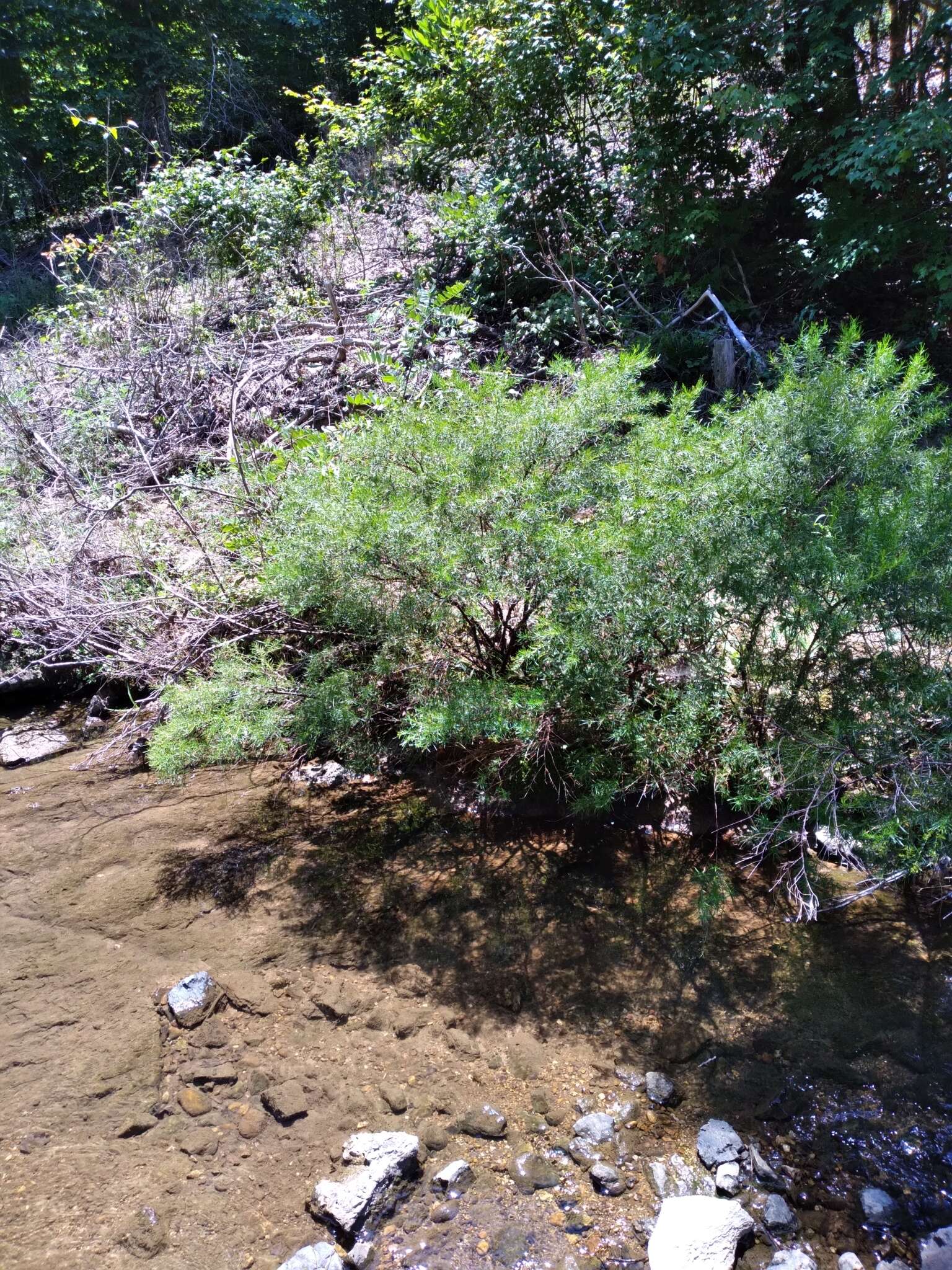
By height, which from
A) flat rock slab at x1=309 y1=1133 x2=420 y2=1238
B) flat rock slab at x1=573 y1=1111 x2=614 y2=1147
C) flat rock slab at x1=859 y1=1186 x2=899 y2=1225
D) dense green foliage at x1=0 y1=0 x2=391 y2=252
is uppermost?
dense green foliage at x1=0 y1=0 x2=391 y2=252

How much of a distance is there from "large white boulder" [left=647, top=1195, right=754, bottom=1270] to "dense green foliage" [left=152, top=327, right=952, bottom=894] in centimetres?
137

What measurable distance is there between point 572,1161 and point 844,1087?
1.06 meters

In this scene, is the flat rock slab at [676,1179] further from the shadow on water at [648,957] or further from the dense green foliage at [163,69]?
the dense green foliage at [163,69]

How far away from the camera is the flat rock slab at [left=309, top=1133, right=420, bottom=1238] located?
8.86ft

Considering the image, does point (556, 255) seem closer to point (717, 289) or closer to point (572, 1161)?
point (717, 289)

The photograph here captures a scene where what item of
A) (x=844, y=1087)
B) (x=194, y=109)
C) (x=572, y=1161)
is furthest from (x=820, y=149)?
(x=194, y=109)

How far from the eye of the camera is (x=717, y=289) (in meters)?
7.50

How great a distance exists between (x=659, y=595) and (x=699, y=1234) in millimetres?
2251

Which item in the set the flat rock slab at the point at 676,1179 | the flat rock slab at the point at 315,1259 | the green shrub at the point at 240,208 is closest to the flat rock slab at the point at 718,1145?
the flat rock slab at the point at 676,1179

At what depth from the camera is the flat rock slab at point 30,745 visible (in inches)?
232

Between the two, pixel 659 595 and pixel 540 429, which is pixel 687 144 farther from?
pixel 659 595

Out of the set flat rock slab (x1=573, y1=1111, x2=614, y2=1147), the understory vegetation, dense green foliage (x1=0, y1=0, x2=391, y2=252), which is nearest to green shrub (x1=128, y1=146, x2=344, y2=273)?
the understory vegetation

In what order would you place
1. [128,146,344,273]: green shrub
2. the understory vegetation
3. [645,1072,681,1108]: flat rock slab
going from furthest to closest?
[128,146,344,273]: green shrub, the understory vegetation, [645,1072,681,1108]: flat rock slab

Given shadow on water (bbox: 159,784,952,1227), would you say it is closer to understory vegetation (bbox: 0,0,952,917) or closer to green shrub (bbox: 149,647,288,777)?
understory vegetation (bbox: 0,0,952,917)
